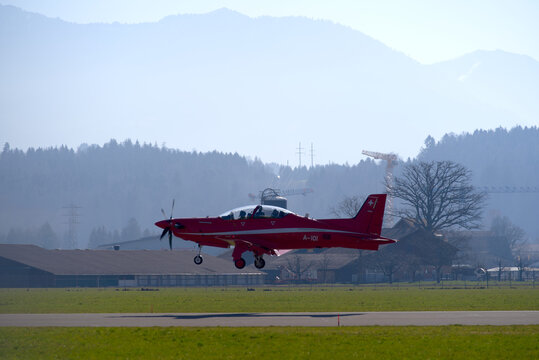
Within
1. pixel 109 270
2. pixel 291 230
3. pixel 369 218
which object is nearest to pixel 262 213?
pixel 291 230

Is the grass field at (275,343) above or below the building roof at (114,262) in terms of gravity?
below

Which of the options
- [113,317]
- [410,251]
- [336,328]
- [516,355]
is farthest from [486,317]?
[410,251]

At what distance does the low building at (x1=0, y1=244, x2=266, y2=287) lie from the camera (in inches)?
5635

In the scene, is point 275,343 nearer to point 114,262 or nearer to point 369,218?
point 369,218

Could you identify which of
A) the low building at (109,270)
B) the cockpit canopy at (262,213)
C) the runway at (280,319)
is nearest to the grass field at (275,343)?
the runway at (280,319)

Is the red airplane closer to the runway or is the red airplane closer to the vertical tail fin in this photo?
the vertical tail fin

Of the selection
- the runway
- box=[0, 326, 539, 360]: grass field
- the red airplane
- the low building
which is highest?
the red airplane

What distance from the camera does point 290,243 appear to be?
209 feet

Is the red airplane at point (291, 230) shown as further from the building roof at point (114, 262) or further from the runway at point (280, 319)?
the building roof at point (114, 262)

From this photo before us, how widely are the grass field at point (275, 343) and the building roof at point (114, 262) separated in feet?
343

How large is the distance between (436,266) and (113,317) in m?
106

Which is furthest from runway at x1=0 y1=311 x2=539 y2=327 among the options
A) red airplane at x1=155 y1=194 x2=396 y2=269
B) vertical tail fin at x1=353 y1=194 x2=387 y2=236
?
vertical tail fin at x1=353 y1=194 x2=387 y2=236

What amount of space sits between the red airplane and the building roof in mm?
86439

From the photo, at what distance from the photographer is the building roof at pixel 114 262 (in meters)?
148
